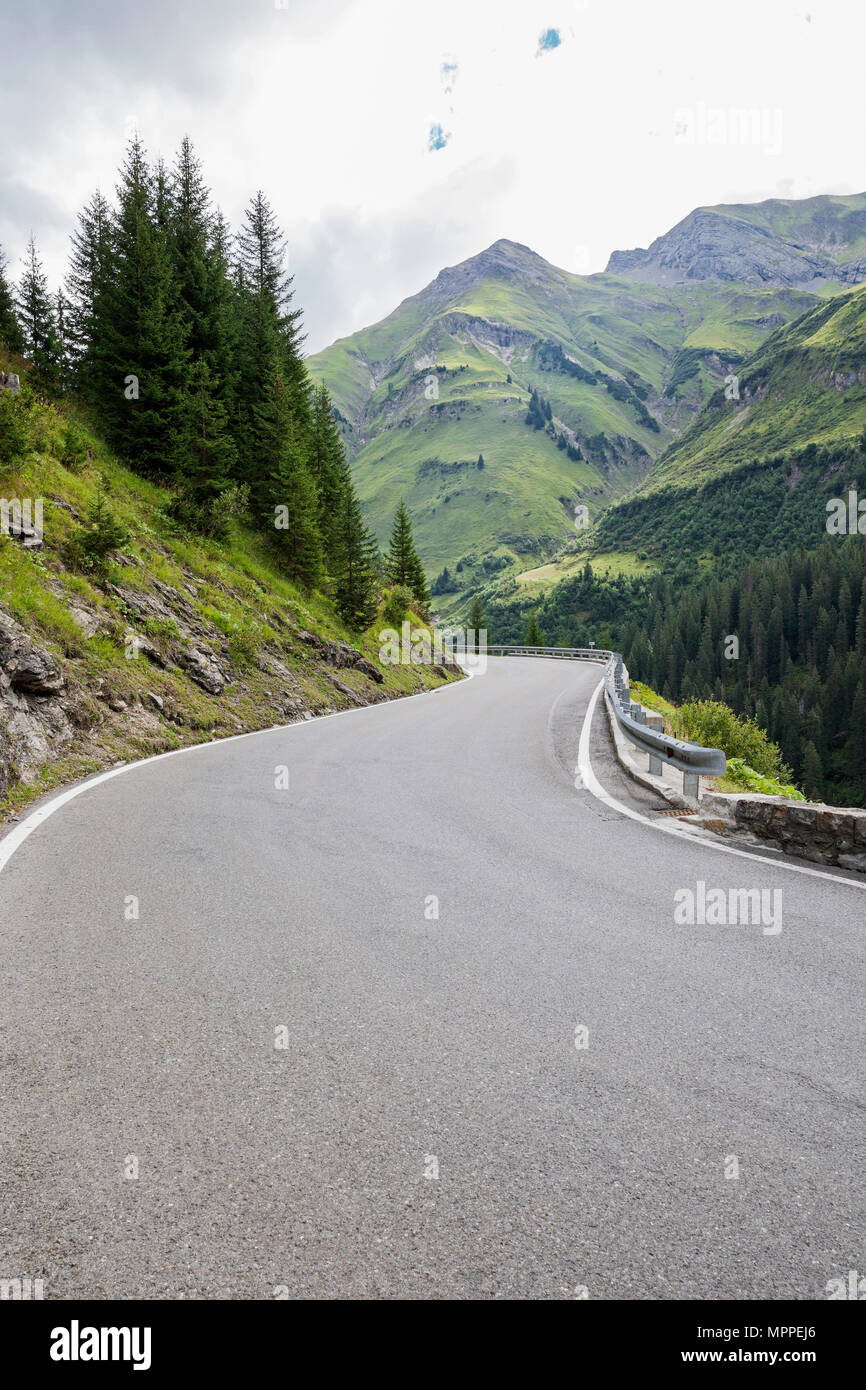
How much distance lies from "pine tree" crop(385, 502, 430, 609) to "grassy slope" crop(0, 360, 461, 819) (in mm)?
18765

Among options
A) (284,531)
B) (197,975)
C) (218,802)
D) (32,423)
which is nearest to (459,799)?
(218,802)

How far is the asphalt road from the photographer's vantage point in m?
2.04

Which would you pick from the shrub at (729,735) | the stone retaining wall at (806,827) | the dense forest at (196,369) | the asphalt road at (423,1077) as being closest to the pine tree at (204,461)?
the dense forest at (196,369)

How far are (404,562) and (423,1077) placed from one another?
43.7m

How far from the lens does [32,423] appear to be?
1595cm

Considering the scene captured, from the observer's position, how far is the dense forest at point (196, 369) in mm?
22156

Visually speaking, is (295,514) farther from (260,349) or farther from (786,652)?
(786,652)

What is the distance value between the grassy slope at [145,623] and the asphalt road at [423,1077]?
4.53 meters

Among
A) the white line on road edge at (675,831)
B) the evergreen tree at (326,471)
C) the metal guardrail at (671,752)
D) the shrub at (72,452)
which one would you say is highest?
the evergreen tree at (326,471)

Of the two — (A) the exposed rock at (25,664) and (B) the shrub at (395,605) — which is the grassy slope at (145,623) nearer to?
(A) the exposed rock at (25,664)

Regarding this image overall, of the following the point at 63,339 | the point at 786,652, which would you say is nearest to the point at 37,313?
the point at 63,339

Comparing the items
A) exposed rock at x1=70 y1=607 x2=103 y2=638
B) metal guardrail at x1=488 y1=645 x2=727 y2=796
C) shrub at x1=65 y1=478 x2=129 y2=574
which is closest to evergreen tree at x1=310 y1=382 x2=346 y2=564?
shrub at x1=65 y1=478 x2=129 y2=574

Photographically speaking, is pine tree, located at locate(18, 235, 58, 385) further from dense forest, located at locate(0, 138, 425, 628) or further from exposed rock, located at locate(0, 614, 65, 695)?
exposed rock, located at locate(0, 614, 65, 695)

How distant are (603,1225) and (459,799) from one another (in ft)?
20.8
